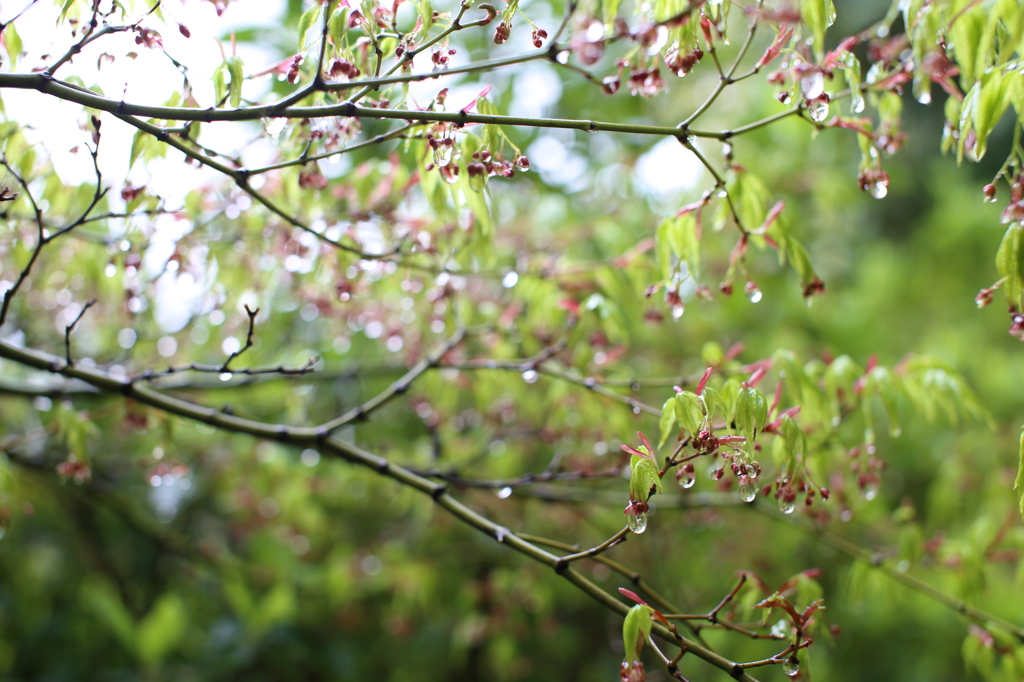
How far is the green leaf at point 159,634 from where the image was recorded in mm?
2246

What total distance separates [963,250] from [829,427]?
10.3ft

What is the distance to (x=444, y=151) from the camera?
0.91m

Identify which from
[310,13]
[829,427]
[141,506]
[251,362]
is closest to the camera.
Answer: [310,13]

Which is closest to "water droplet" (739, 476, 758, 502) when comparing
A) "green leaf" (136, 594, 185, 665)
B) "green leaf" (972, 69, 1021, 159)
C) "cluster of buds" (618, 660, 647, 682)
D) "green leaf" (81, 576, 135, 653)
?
"cluster of buds" (618, 660, 647, 682)

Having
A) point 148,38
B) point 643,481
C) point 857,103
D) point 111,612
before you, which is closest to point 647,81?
point 857,103

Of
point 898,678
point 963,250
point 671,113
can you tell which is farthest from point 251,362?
point 963,250

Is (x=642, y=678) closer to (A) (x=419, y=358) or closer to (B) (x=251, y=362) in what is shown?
(A) (x=419, y=358)

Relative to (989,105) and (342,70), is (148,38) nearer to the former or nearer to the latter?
(342,70)

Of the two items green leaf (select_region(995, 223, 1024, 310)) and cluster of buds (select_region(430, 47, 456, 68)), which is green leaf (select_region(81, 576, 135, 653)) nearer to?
cluster of buds (select_region(430, 47, 456, 68))

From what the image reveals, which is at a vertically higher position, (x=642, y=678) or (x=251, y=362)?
(x=251, y=362)

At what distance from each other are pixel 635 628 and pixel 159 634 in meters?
2.10

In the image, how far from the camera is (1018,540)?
1.40m

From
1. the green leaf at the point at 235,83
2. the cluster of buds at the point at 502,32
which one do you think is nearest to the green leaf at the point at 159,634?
the green leaf at the point at 235,83

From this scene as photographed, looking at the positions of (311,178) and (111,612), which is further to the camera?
(111,612)
